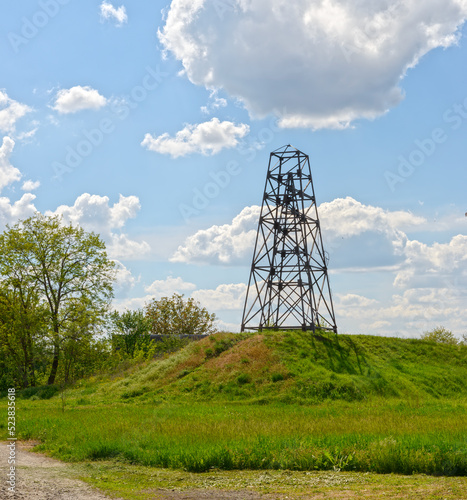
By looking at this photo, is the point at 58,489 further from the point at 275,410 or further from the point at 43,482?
the point at 275,410

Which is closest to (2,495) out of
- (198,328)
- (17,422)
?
(17,422)

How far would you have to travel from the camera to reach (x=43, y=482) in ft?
37.0

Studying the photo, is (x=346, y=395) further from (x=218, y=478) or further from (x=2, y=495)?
(x=2, y=495)

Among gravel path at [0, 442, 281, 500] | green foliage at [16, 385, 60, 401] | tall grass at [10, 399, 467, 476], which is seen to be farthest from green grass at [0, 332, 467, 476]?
gravel path at [0, 442, 281, 500]

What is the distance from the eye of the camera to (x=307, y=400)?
1104 inches

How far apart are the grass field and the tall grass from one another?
32 millimetres

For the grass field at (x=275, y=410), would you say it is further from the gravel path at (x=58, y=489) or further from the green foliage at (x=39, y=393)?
the green foliage at (x=39, y=393)

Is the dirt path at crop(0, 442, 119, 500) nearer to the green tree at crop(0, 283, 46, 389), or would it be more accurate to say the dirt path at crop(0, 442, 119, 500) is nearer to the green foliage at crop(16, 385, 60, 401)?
the green foliage at crop(16, 385, 60, 401)

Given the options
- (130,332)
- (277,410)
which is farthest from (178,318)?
(277,410)

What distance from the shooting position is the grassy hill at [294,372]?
97.3ft

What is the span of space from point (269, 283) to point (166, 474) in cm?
2948

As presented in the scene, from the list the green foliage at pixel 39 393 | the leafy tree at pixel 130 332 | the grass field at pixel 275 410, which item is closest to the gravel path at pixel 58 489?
the grass field at pixel 275 410

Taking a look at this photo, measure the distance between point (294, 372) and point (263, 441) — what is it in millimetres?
17366

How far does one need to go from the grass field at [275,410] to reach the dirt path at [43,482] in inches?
39.8
